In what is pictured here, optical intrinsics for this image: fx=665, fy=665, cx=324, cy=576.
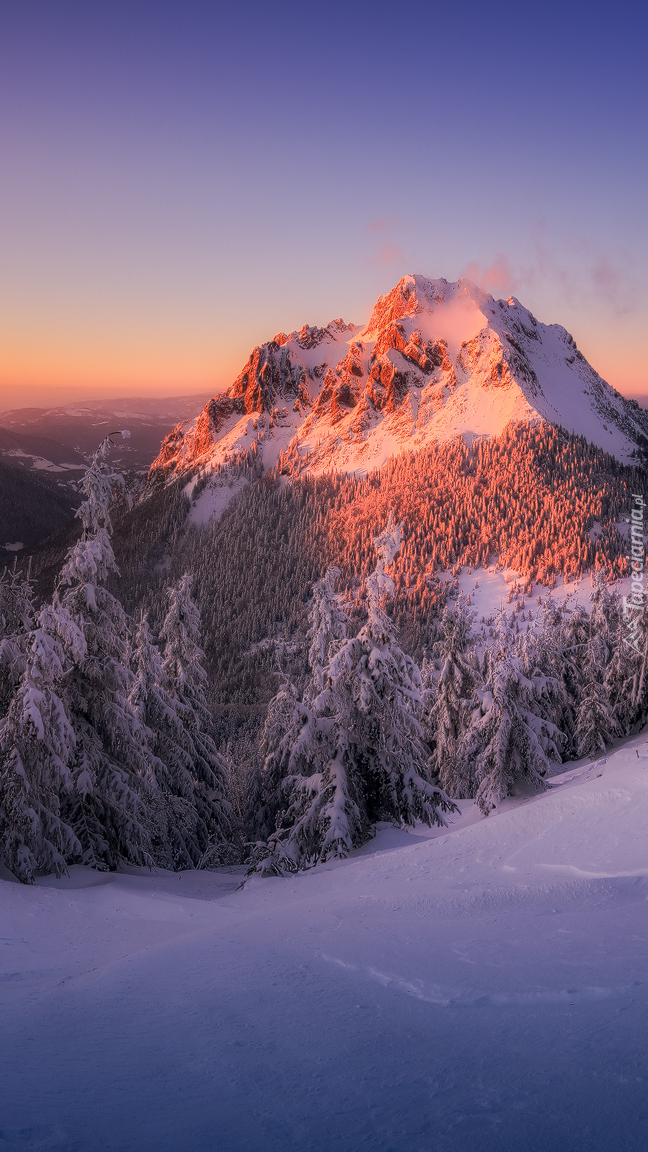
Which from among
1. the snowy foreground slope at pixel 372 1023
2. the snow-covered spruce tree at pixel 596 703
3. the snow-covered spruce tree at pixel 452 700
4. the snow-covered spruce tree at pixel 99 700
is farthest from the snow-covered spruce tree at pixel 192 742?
the snow-covered spruce tree at pixel 596 703

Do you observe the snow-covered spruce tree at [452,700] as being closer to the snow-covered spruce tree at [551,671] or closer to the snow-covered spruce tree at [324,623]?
the snow-covered spruce tree at [551,671]

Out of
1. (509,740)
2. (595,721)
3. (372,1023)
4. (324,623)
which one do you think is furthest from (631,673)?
(372,1023)

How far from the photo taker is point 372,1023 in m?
4.54

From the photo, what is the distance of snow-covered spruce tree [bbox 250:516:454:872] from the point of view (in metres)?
17.5

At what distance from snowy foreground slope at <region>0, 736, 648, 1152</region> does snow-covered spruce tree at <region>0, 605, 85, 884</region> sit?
5.39m

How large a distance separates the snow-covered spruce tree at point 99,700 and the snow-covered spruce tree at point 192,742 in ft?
22.4

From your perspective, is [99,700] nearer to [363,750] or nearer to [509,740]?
[363,750]

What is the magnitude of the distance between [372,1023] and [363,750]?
14.1 metres

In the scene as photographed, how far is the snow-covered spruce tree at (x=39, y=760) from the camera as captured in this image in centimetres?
1369

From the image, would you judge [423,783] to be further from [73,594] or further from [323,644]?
[73,594]

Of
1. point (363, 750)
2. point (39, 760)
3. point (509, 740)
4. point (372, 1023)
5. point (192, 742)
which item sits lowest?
point (192, 742)

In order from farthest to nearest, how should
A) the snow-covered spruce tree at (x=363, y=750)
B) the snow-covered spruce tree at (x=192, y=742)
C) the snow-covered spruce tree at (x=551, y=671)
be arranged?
the snow-covered spruce tree at (x=551, y=671)
the snow-covered spruce tree at (x=192, y=742)
the snow-covered spruce tree at (x=363, y=750)

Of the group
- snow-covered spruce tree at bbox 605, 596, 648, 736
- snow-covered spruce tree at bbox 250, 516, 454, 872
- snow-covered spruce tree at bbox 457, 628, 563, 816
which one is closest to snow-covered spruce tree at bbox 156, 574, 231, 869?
snow-covered spruce tree at bbox 250, 516, 454, 872

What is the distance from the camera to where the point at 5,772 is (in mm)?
14117
